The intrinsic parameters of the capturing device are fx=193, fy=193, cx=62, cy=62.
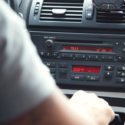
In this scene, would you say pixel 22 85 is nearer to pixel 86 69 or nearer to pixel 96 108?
pixel 96 108

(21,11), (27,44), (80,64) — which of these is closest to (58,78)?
(80,64)

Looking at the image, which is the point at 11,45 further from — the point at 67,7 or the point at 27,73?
the point at 67,7

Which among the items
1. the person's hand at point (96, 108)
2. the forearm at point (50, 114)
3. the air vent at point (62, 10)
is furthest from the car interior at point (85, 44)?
the forearm at point (50, 114)

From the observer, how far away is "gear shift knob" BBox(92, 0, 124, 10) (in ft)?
2.56

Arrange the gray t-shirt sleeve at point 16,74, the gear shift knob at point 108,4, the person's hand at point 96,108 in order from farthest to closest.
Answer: the gear shift knob at point 108,4 → the person's hand at point 96,108 → the gray t-shirt sleeve at point 16,74

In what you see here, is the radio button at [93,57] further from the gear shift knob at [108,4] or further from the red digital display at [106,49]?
the gear shift knob at [108,4]

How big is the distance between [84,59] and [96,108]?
33 cm

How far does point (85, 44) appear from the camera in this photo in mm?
843

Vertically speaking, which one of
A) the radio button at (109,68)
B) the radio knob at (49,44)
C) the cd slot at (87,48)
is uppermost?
the radio knob at (49,44)

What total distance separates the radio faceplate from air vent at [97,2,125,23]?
0.08 meters

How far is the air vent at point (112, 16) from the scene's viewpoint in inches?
32.4

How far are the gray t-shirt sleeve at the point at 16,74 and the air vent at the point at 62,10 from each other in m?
0.63

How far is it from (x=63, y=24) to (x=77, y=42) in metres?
0.10

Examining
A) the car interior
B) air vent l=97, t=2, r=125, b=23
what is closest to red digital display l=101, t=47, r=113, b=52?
the car interior
